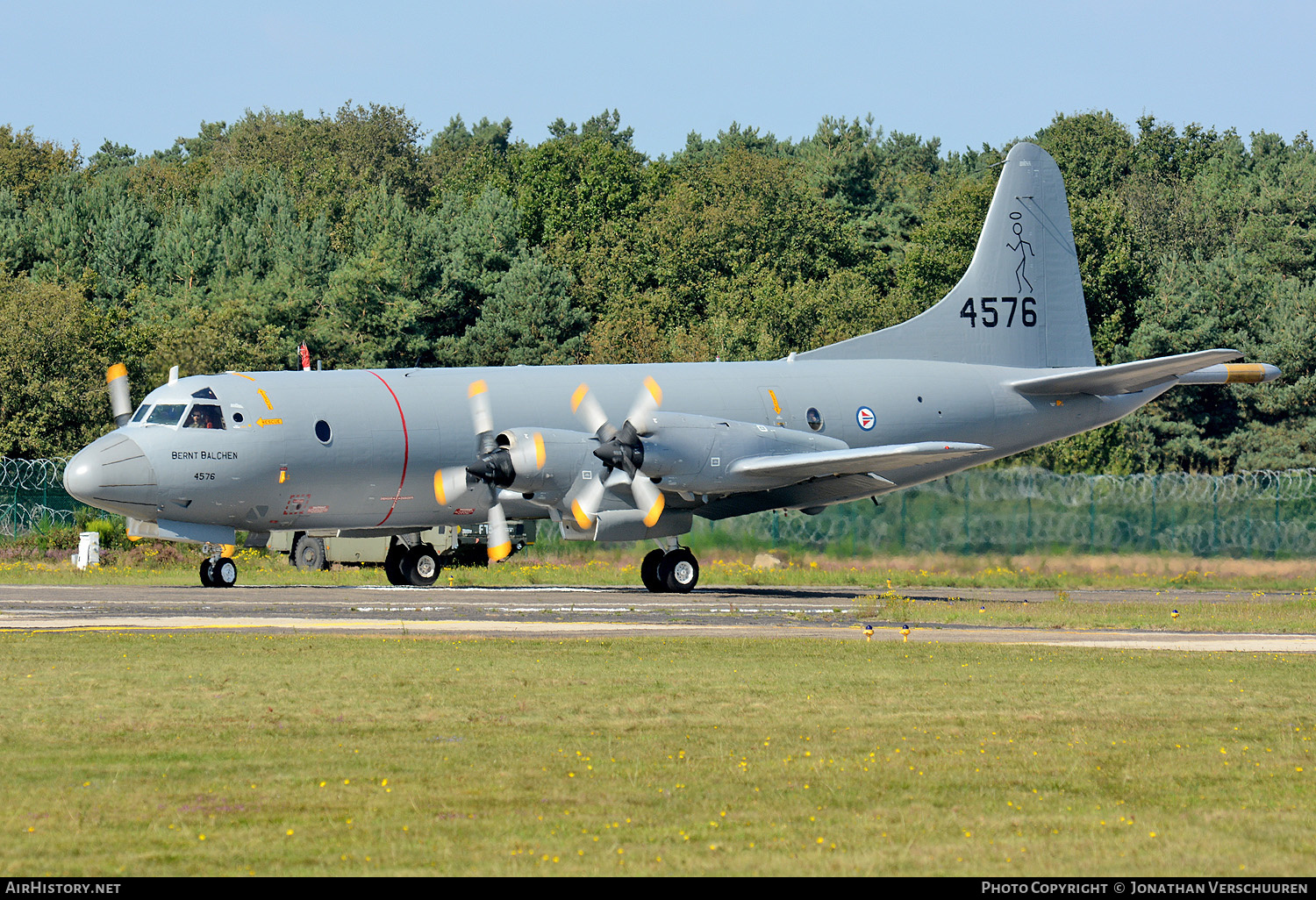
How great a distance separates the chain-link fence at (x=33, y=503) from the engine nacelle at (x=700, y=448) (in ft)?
80.3

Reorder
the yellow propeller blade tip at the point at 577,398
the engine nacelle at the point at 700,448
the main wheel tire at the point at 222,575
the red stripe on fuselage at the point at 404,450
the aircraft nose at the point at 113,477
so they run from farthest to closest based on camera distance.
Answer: the yellow propeller blade tip at the point at 577,398, the main wheel tire at the point at 222,575, the red stripe on fuselage at the point at 404,450, the engine nacelle at the point at 700,448, the aircraft nose at the point at 113,477

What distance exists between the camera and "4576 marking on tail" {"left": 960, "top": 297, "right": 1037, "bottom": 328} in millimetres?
42344

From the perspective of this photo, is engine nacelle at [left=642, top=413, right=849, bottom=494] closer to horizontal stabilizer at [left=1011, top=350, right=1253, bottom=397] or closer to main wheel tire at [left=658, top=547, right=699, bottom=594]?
main wheel tire at [left=658, top=547, right=699, bottom=594]

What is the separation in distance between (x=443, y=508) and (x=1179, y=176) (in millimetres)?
103200

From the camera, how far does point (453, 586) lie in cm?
3894

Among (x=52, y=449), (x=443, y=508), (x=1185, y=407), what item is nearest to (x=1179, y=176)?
(x=1185, y=407)

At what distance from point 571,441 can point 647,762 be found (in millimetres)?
20668

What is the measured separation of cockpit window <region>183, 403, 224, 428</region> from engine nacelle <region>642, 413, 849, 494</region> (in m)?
9.17

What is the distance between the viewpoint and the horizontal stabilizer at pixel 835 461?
34781 mm

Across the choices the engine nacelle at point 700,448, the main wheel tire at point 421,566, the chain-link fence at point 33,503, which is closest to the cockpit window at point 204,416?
the main wheel tire at point 421,566

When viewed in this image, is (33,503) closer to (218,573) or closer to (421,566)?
(218,573)

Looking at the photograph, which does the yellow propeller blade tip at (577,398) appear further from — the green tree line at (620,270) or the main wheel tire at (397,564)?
the green tree line at (620,270)

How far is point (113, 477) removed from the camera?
1256 inches

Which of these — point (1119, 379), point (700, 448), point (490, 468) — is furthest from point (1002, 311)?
point (490, 468)
